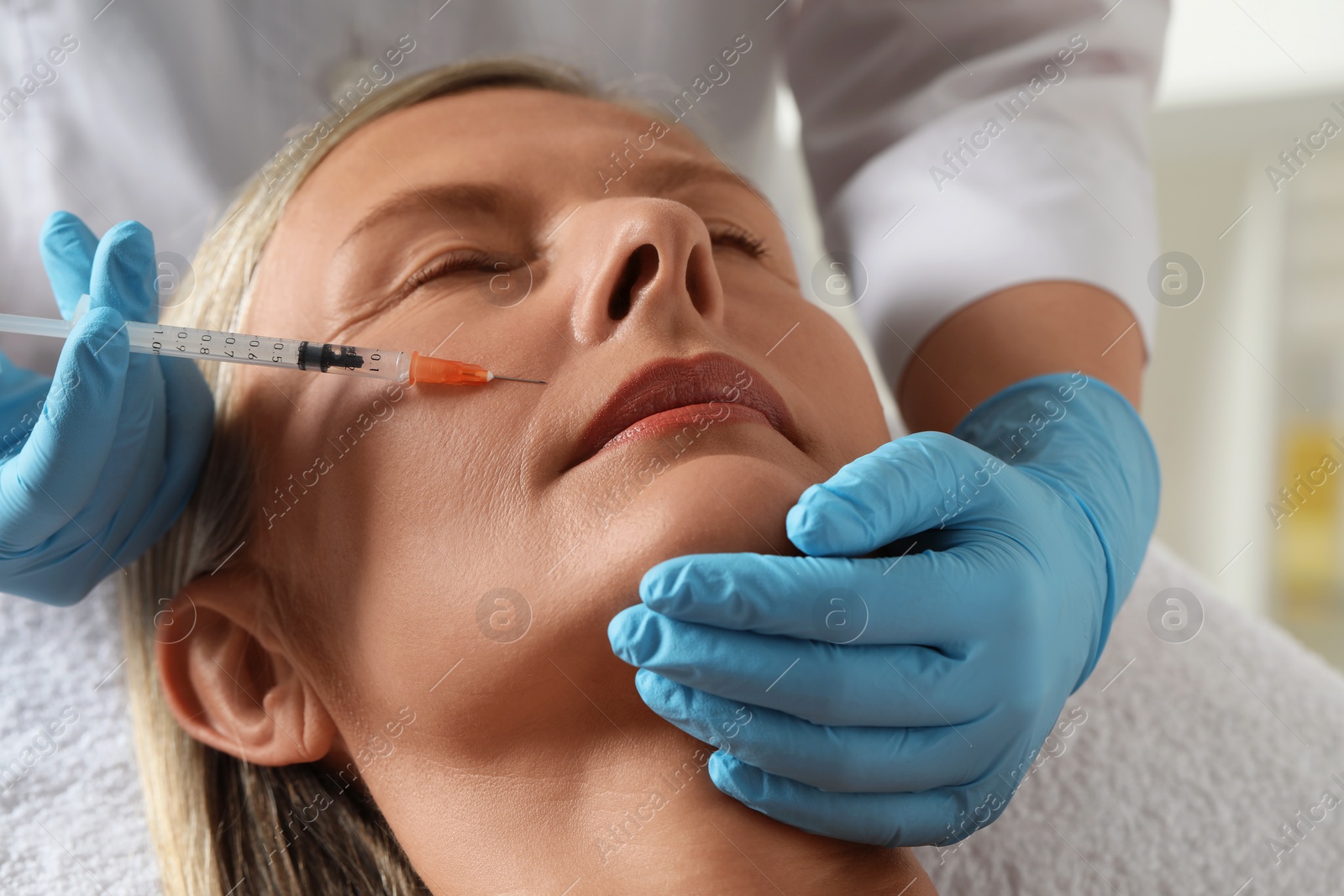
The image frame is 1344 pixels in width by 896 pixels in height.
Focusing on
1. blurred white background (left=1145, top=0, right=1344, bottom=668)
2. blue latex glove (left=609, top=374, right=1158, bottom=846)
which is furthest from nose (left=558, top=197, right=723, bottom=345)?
blurred white background (left=1145, top=0, right=1344, bottom=668)

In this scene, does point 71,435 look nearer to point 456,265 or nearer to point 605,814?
point 456,265

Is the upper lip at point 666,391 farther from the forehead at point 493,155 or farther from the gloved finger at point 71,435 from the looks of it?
the gloved finger at point 71,435

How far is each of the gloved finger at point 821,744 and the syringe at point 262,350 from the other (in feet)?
1.22

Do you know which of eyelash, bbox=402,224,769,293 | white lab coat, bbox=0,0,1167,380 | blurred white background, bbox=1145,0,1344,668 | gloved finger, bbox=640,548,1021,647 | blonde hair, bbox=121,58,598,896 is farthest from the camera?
blurred white background, bbox=1145,0,1344,668

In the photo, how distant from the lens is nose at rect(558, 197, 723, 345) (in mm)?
900

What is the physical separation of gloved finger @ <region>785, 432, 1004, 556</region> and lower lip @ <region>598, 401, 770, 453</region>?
10 centimetres

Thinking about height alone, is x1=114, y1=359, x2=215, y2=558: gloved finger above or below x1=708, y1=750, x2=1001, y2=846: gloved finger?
above

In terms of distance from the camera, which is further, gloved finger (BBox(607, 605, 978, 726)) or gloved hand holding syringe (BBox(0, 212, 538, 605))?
gloved hand holding syringe (BBox(0, 212, 538, 605))

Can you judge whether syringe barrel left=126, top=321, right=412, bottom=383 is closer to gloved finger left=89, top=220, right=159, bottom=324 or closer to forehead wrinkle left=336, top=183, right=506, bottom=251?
gloved finger left=89, top=220, right=159, bottom=324

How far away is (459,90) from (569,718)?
818mm

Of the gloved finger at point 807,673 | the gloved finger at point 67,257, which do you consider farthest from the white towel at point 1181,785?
the gloved finger at point 67,257

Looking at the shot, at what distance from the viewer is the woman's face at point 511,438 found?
84 cm

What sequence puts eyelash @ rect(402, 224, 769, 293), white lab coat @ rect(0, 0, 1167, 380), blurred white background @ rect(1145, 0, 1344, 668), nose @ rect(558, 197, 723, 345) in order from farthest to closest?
1. blurred white background @ rect(1145, 0, 1344, 668)
2. white lab coat @ rect(0, 0, 1167, 380)
3. eyelash @ rect(402, 224, 769, 293)
4. nose @ rect(558, 197, 723, 345)

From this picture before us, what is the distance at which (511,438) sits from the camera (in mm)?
878
